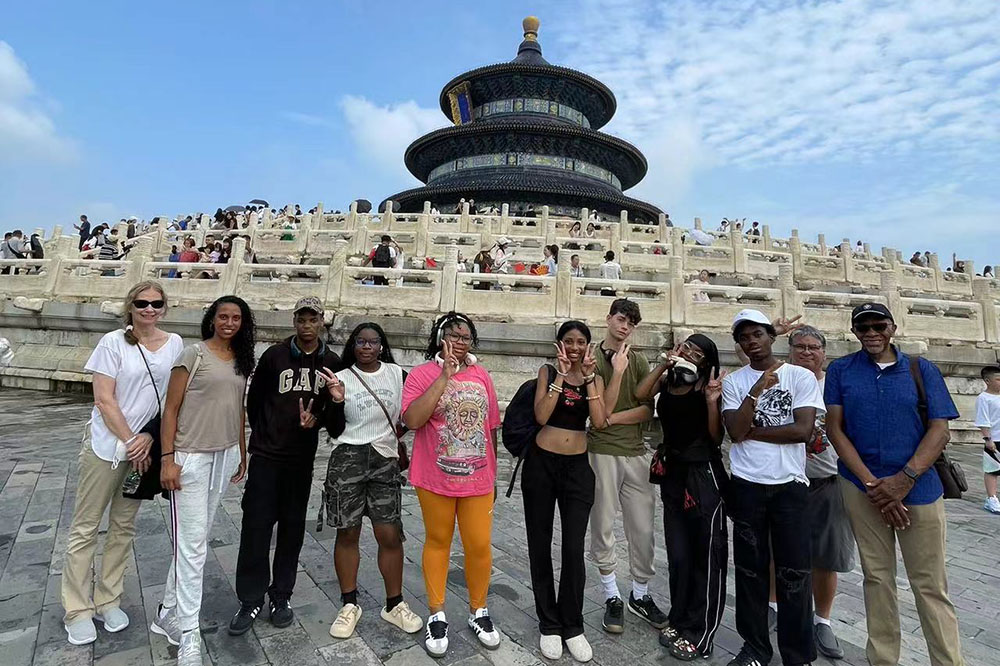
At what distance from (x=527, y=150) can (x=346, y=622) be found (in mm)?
31872

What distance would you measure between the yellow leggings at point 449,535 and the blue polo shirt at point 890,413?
2.19 meters

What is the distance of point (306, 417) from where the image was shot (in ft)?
10.7

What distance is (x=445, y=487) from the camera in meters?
3.18

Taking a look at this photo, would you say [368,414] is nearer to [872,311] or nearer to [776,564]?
[776,564]

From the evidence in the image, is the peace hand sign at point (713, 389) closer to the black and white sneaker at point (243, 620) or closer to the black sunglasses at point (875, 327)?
the black sunglasses at point (875, 327)

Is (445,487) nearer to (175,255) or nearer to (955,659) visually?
(955,659)

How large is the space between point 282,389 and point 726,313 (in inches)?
361

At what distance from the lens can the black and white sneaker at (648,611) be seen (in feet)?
11.3

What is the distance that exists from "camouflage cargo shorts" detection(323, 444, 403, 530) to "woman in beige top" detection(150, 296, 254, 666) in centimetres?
65

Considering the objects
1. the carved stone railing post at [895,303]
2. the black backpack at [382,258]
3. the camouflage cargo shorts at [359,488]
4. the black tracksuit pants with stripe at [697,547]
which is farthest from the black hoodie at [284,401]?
the carved stone railing post at [895,303]

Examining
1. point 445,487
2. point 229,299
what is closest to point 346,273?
point 229,299

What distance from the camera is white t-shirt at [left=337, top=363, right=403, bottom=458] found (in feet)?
10.9

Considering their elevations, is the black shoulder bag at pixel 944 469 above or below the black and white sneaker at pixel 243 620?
above

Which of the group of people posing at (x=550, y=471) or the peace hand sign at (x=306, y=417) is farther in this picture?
the peace hand sign at (x=306, y=417)
